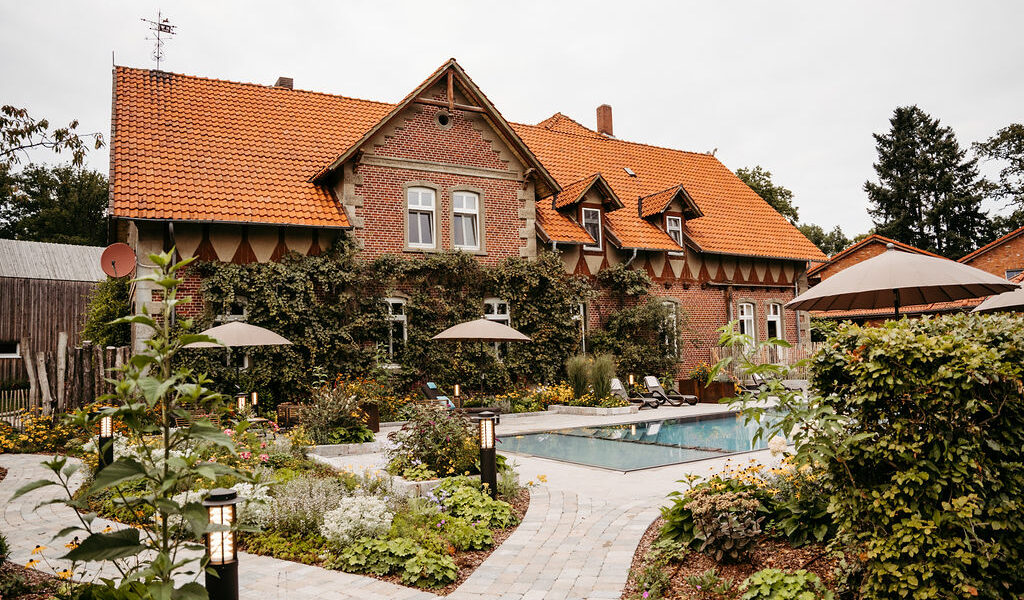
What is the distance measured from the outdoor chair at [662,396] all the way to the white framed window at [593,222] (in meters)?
4.52

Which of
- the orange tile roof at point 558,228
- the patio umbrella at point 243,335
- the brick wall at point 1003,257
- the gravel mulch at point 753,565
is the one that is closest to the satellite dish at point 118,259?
the patio umbrella at point 243,335

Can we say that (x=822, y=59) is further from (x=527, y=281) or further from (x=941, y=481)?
(x=941, y=481)

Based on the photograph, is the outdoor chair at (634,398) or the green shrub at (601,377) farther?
the outdoor chair at (634,398)

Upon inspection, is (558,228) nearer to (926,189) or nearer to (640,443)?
(640,443)

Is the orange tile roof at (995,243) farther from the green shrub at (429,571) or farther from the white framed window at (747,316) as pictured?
the green shrub at (429,571)

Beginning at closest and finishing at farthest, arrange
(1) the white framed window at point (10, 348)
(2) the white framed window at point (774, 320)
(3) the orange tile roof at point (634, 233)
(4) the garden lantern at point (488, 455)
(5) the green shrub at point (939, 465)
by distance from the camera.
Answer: (5) the green shrub at point (939, 465)
(4) the garden lantern at point (488, 455)
(3) the orange tile roof at point (634, 233)
(1) the white framed window at point (10, 348)
(2) the white framed window at point (774, 320)

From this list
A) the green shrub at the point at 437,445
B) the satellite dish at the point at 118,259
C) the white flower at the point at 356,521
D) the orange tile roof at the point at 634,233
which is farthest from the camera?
the orange tile roof at the point at 634,233

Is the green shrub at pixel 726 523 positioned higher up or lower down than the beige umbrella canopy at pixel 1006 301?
lower down

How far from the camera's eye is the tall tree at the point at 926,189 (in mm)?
40344

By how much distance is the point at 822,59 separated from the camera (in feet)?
43.0

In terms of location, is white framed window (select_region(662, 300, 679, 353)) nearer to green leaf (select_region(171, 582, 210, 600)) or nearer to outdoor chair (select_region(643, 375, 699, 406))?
outdoor chair (select_region(643, 375, 699, 406))

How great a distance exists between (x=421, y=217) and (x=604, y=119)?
13576 millimetres

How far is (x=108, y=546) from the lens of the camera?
8.16 ft

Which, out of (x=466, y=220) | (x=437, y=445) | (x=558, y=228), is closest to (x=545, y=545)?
(x=437, y=445)
